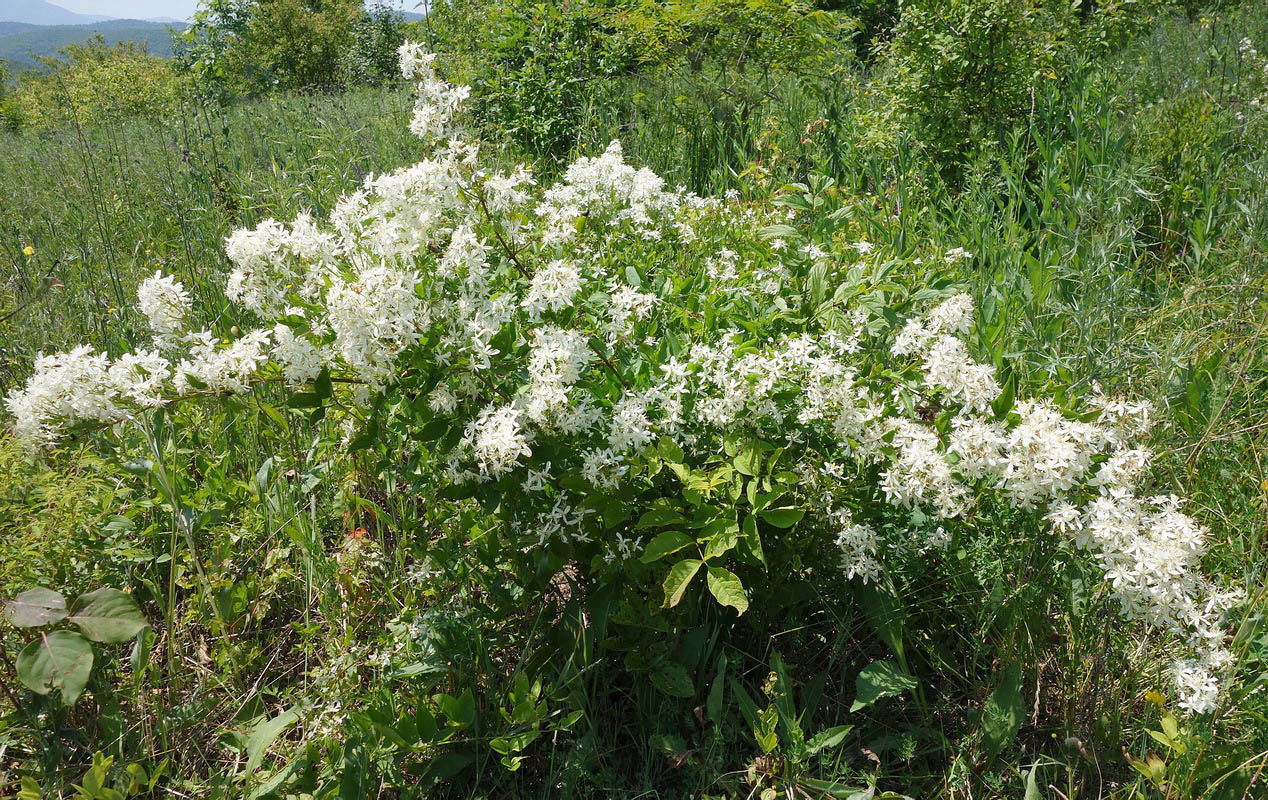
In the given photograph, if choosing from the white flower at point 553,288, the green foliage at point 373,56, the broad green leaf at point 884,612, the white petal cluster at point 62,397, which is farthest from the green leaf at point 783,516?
the green foliage at point 373,56

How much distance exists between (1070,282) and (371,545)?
2548mm

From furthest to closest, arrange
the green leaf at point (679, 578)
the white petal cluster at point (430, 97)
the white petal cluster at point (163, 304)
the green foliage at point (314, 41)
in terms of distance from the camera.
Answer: the green foliage at point (314, 41) < the white petal cluster at point (430, 97) < the white petal cluster at point (163, 304) < the green leaf at point (679, 578)

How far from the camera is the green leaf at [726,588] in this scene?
151 centimetres

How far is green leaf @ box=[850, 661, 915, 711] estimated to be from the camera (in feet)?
5.56

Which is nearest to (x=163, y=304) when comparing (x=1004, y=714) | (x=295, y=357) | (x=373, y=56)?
(x=295, y=357)

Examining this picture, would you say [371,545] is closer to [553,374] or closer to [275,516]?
[275,516]

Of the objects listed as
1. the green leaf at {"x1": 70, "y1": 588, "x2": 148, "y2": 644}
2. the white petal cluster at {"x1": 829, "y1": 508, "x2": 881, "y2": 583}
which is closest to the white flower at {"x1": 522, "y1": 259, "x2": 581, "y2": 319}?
the white petal cluster at {"x1": 829, "y1": 508, "x2": 881, "y2": 583}

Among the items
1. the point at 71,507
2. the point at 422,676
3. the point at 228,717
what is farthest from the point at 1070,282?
the point at 71,507

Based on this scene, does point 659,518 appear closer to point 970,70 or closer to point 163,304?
point 163,304

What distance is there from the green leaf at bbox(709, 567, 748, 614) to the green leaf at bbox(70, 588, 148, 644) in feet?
3.76

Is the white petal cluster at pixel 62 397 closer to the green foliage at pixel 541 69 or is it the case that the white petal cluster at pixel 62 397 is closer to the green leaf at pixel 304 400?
the green leaf at pixel 304 400

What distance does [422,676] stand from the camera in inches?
72.4

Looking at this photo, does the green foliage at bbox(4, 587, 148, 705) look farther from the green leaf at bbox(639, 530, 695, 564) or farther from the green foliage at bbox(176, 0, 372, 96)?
the green foliage at bbox(176, 0, 372, 96)

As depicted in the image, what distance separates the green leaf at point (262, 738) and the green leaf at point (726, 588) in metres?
0.99
